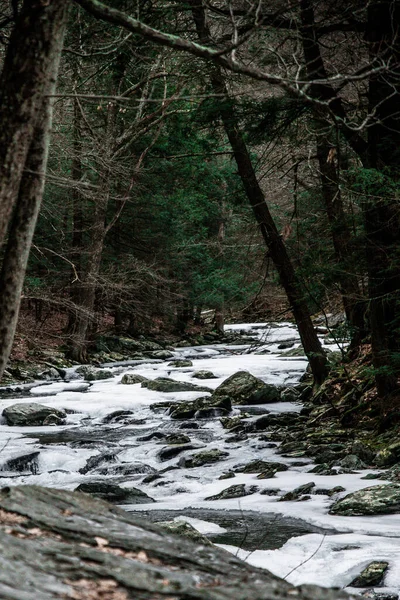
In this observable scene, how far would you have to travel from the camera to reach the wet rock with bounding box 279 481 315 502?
6734 mm

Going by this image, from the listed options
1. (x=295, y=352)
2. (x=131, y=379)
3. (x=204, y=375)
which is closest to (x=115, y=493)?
(x=131, y=379)

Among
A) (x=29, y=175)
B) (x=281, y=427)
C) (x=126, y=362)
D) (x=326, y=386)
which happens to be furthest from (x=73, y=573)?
(x=126, y=362)

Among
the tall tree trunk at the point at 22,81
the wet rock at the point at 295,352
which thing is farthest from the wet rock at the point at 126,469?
the wet rock at the point at 295,352

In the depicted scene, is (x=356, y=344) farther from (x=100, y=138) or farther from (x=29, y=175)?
(x=29, y=175)

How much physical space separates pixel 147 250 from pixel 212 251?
161 inches

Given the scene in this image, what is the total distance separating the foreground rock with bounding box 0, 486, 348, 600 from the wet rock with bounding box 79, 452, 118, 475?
6503mm

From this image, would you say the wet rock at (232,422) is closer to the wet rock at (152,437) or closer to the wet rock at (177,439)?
the wet rock at (177,439)

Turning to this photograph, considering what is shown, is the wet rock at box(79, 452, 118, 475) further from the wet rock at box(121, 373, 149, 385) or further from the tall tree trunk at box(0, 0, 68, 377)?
the wet rock at box(121, 373, 149, 385)

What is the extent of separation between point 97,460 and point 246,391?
590cm

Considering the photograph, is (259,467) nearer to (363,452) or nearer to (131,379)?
(363,452)

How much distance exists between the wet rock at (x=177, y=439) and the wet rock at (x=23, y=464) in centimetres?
218

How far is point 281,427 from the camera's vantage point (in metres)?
11.1

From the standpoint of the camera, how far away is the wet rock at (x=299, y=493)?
22.1 ft

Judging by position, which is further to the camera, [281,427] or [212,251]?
[212,251]
